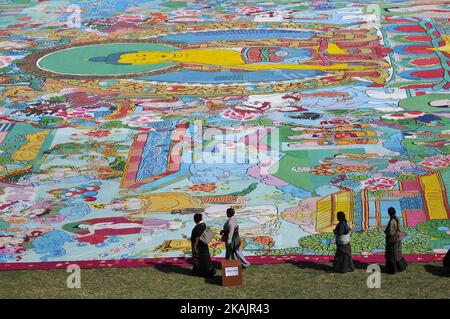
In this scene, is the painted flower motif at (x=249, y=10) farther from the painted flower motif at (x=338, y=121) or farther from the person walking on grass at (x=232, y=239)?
the person walking on grass at (x=232, y=239)

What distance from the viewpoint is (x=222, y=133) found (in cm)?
3080

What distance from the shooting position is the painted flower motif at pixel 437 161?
2769 centimetres

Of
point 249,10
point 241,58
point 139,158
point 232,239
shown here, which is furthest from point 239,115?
point 249,10

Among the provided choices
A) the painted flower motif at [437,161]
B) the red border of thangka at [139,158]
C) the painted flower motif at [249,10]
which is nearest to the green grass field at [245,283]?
the red border of thangka at [139,158]

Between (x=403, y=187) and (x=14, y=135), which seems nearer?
(x=403, y=187)

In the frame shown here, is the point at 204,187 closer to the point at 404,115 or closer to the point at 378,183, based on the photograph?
the point at 378,183

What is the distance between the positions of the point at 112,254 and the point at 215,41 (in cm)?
1988

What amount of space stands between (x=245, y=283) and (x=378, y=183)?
6.69m

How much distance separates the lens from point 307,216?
2506 cm

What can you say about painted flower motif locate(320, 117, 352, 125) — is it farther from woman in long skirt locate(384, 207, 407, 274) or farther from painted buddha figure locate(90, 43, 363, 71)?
woman in long skirt locate(384, 207, 407, 274)

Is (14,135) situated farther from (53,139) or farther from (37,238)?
(37,238)

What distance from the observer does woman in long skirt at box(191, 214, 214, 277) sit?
2153 centimetres

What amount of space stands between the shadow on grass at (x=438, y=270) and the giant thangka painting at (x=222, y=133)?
0.57 metres

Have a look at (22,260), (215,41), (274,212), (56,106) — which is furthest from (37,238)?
(215,41)
